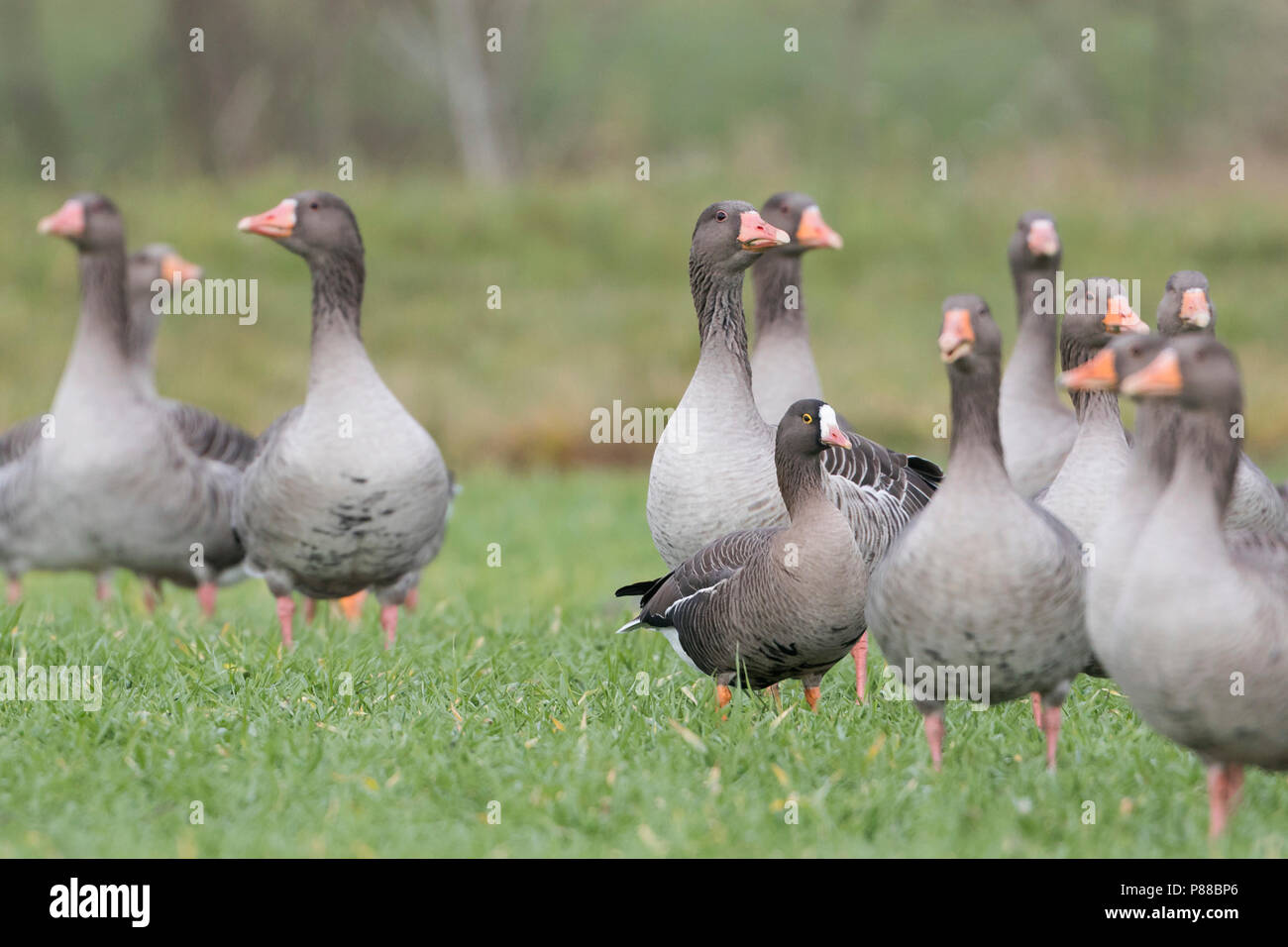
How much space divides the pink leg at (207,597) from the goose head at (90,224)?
7.67ft

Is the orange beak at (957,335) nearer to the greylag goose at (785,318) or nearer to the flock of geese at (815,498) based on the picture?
the flock of geese at (815,498)

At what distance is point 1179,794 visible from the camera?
5199 mm

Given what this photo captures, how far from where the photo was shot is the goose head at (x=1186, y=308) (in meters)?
6.73

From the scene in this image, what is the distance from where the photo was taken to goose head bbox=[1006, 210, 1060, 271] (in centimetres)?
853

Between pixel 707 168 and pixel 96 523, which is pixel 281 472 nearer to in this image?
pixel 96 523

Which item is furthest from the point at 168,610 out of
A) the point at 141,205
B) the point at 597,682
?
the point at 141,205

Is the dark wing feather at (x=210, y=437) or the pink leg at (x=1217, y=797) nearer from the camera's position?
the pink leg at (x=1217, y=797)

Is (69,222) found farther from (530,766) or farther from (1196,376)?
(1196,376)

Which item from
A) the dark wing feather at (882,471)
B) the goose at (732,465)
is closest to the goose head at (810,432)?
the goose at (732,465)

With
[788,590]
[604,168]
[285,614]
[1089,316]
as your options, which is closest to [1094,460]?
[1089,316]

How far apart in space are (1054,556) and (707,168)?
20.6 m

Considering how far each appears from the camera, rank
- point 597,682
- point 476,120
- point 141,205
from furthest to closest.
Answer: point 476,120
point 141,205
point 597,682

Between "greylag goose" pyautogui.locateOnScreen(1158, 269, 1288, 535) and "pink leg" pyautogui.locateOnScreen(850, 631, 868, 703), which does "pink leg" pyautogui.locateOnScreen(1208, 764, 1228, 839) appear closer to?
"greylag goose" pyautogui.locateOnScreen(1158, 269, 1288, 535)
